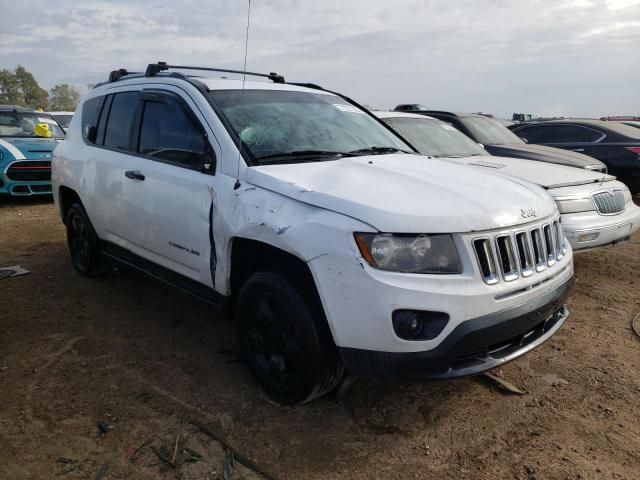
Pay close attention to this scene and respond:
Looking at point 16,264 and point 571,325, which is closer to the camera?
point 571,325

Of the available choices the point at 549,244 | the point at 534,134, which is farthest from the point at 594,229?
the point at 534,134

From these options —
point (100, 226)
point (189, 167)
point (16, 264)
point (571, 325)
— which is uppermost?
point (189, 167)

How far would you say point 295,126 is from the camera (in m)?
3.40

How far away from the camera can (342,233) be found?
236 cm

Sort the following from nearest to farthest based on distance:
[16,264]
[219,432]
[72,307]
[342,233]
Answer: [342,233], [219,432], [72,307], [16,264]

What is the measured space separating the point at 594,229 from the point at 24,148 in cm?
893

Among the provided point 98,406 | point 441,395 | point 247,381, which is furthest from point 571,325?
point 98,406

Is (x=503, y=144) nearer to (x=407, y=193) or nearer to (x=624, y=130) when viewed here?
(x=624, y=130)

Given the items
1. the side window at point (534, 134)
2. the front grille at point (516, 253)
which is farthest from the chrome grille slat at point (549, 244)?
the side window at point (534, 134)

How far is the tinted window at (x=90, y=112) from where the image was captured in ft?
15.2

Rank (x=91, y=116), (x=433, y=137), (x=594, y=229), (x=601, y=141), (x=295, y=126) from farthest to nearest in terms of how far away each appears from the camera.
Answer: (x=601, y=141), (x=433, y=137), (x=91, y=116), (x=594, y=229), (x=295, y=126)

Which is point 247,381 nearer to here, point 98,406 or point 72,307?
point 98,406

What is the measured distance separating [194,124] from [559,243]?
2368mm

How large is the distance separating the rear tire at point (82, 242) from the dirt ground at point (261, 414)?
0.81 m
